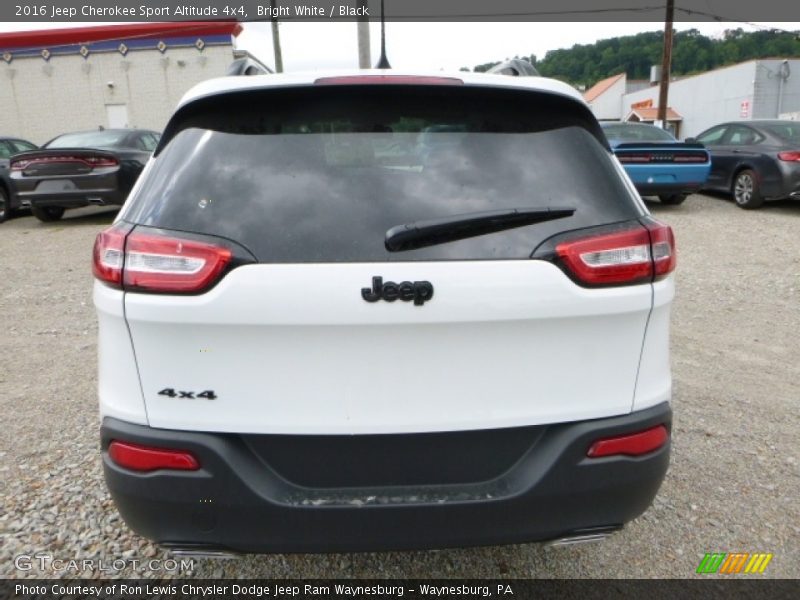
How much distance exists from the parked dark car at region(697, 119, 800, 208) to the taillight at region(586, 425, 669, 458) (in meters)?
9.70

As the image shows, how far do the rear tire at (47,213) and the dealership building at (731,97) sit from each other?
2604 cm

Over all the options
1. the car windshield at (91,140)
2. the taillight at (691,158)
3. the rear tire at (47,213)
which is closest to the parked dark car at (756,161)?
the taillight at (691,158)

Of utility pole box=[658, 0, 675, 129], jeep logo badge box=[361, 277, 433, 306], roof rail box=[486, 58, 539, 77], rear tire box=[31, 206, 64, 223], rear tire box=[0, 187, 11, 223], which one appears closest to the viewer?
jeep logo badge box=[361, 277, 433, 306]

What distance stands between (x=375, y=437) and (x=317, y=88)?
1.03m

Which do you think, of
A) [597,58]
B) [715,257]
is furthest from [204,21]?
[597,58]

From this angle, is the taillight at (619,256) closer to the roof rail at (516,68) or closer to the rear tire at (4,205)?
the roof rail at (516,68)

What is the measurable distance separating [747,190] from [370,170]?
10655 millimetres

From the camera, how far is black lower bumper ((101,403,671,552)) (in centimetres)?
161

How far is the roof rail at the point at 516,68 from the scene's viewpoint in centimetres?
245

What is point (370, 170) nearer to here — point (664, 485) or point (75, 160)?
point (664, 485)

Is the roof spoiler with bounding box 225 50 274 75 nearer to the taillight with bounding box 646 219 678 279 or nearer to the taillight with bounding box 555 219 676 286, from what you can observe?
the taillight with bounding box 555 219 676 286

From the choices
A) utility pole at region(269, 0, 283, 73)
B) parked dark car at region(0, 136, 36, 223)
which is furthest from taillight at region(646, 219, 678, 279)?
utility pole at region(269, 0, 283, 73)

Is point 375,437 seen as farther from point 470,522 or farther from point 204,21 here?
→ point 204,21

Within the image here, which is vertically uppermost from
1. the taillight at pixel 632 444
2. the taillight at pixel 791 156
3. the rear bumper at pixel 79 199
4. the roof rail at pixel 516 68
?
the roof rail at pixel 516 68
